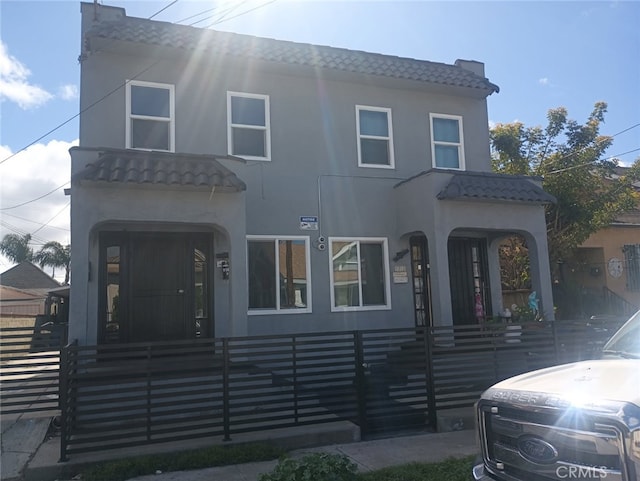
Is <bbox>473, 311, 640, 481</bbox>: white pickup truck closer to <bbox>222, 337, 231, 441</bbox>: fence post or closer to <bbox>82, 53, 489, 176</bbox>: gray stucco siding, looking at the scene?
<bbox>222, 337, 231, 441</bbox>: fence post

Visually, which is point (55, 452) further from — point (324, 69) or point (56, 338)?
point (324, 69)

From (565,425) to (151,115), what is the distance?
8700 millimetres

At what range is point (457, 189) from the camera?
32.0 feet

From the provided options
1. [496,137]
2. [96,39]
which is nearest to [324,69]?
[96,39]

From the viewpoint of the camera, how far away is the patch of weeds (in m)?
5.47

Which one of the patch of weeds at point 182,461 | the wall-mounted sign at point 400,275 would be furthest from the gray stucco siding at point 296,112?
the patch of weeds at point 182,461

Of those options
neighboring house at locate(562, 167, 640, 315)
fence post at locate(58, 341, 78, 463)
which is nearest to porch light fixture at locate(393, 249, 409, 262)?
fence post at locate(58, 341, 78, 463)

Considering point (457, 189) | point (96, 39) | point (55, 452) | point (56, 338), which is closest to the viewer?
point (55, 452)

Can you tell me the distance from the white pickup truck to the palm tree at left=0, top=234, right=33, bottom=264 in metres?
60.7

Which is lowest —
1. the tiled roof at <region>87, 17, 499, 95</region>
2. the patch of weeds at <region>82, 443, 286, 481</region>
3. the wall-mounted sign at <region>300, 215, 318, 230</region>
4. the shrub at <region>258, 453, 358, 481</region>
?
the patch of weeds at <region>82, 443, 286, 481</region>

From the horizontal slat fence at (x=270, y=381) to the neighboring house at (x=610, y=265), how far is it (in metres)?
11.8

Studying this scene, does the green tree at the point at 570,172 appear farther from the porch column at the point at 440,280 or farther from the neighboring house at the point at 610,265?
the porch column at the point at 440,280

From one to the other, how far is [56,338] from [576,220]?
50.0 ft

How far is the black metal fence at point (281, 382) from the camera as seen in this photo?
6.14 m
